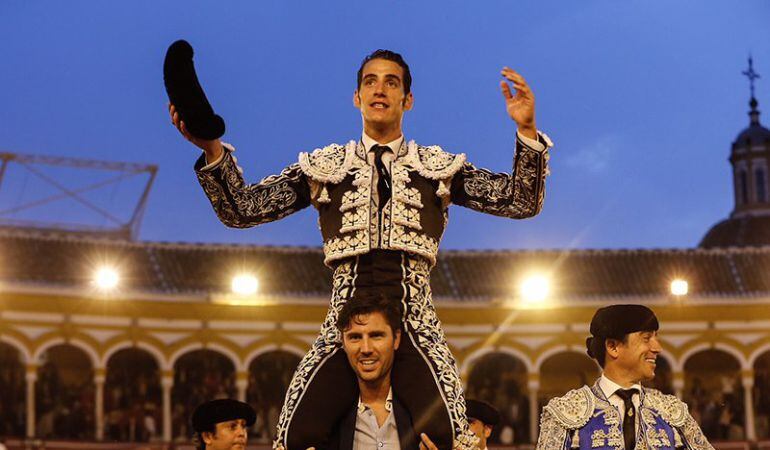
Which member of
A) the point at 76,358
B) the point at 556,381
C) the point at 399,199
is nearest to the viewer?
the point at 399,199

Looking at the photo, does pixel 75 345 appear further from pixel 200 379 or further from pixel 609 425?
pixel 609 425

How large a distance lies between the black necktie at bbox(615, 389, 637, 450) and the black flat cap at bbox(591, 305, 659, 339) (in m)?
0.25

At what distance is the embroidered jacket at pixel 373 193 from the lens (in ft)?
17.4

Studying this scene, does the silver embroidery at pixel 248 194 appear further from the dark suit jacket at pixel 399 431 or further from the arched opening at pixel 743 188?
the arched opening at pixel 743 188

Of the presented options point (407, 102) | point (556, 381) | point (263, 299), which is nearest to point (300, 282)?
point (263, 299)

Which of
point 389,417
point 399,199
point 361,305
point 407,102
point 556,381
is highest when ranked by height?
point 556,381

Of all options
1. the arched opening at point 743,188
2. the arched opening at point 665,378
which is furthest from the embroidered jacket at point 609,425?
the arched opening at point 743,188

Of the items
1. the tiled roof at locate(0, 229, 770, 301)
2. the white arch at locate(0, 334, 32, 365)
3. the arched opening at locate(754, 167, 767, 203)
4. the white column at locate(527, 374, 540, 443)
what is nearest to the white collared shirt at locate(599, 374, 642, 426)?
the white arch at locate(0, 334, 32, 365)

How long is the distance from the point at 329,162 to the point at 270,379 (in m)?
24.8

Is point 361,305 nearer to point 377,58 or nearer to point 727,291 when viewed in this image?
point 377,58

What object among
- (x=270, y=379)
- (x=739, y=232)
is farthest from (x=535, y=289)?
(x=739, y=232)

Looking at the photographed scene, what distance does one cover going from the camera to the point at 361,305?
5.00m

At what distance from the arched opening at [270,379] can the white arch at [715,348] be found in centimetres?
818

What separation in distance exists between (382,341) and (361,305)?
15cm
